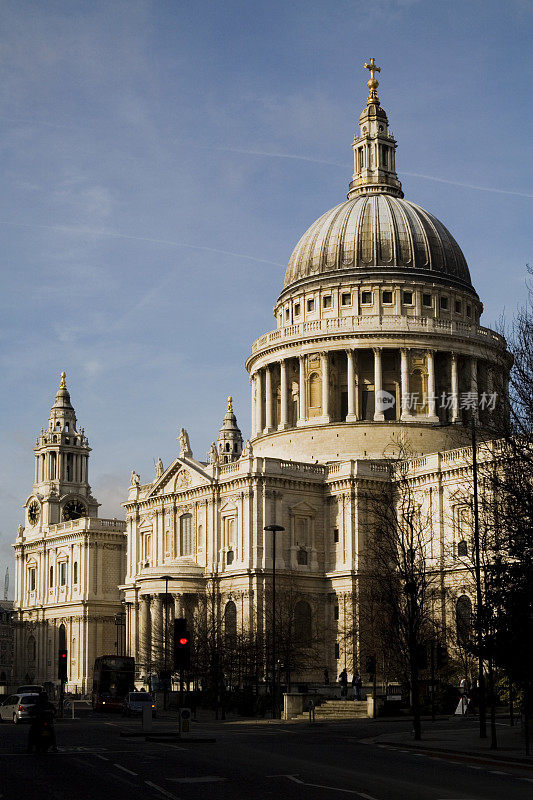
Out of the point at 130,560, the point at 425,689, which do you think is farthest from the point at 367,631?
the point at 130,560

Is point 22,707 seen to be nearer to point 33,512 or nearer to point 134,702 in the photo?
point 134,702

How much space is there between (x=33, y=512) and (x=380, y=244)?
55.4m

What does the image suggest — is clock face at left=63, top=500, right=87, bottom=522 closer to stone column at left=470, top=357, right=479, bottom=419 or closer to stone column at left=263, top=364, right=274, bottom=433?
stone column at left=263, top=364, right=274, bottom=433

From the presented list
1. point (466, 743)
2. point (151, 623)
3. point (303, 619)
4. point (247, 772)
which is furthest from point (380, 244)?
point (247, 772)

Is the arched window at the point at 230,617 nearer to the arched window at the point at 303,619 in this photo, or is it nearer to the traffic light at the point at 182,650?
the arched window at the point at 303,619

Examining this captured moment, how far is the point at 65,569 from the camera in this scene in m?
135

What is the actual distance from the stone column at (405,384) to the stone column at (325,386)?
6.35 metres

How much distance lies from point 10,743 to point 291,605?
46.1m

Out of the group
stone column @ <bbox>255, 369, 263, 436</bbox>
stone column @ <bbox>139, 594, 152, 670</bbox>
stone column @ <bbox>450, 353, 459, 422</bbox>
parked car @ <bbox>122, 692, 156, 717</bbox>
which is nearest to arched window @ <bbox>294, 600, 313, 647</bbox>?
stone column @ <bbox>139, 594, 152, 670</bbox>

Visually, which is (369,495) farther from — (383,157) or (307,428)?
(383,157)

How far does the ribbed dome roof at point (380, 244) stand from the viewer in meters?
113

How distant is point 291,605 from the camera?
302 feet

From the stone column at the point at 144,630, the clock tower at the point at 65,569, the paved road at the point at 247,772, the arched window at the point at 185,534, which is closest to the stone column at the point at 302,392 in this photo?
the arched window at the point at 185,534

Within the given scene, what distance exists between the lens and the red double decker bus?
3450 inches
